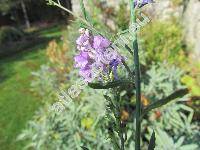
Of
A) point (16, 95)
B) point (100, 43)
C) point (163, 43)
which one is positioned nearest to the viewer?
point (100, 43)

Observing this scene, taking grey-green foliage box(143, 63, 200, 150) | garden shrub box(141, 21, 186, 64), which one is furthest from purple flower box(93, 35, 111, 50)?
garden shrub box(141, 21, 186, 64)

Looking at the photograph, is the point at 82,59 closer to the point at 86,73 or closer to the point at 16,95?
the point at 86,73

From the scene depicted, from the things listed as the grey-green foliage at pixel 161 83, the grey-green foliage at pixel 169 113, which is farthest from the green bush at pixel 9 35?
the grey-green foliage at pixel 161 83

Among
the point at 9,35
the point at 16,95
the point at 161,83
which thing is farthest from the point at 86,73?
the point at 9,35

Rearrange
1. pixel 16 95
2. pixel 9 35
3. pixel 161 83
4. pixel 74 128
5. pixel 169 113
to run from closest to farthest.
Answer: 1. pixel 74 128
2. pixel 169 113
3. pixel 161 83
4. pixel 16 95
5. pixel 9 35

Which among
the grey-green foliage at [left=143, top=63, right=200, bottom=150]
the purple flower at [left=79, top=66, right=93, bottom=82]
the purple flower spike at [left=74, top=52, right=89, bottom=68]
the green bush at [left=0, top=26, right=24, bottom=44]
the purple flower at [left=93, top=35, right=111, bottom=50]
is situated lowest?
the green bush at [left=0, top=26, right=24, bottom=44]

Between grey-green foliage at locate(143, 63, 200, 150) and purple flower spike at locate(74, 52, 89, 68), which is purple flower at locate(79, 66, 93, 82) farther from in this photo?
grey-green foliage at locate(143, 63, 200, 150)

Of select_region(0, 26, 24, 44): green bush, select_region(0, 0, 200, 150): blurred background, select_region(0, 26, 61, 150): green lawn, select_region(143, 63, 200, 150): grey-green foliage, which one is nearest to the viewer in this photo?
select_region(143, 63, 200, 150): grey-green foliage

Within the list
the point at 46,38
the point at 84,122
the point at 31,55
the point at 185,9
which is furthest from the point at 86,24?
the point at 46,38
